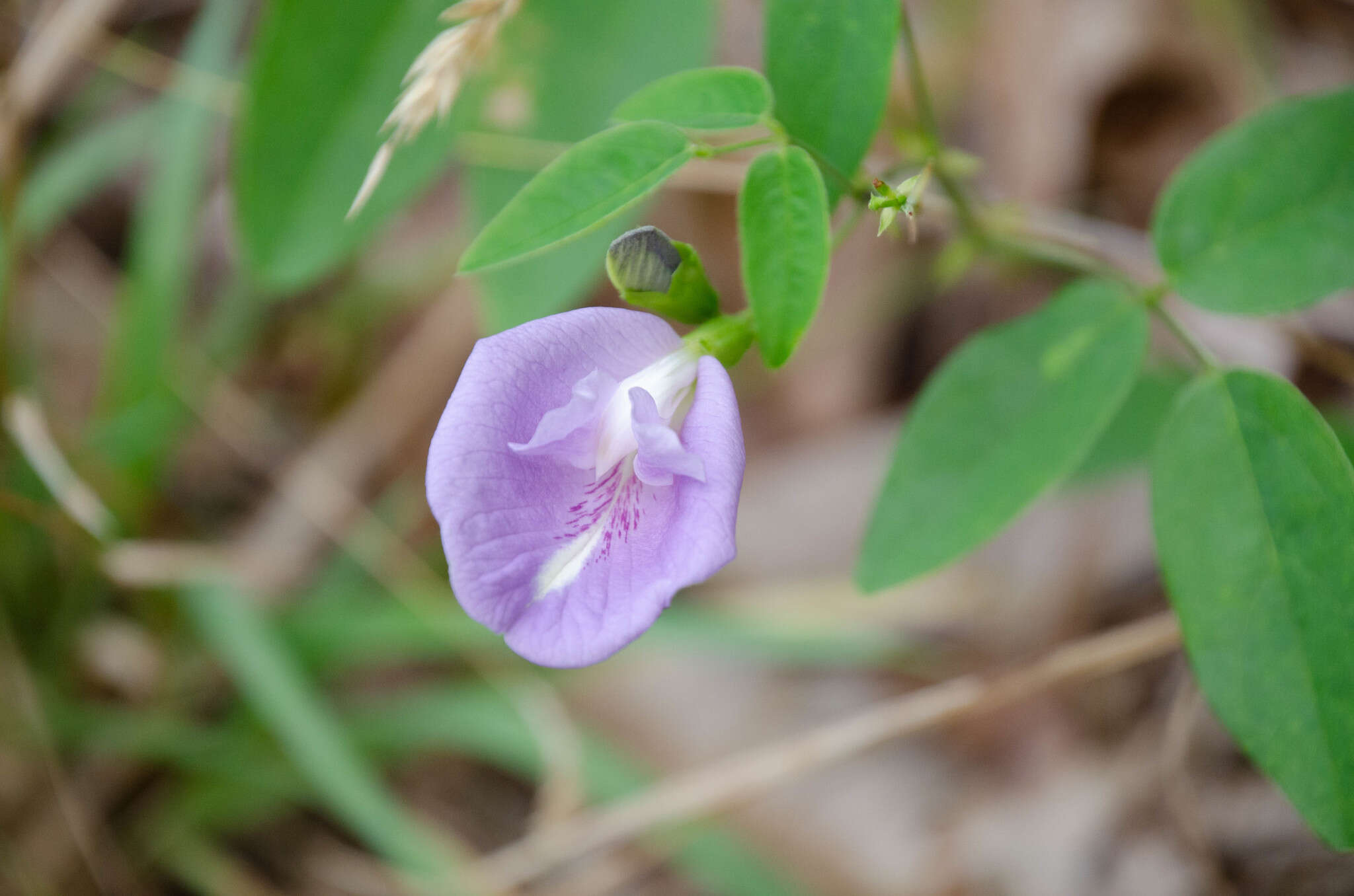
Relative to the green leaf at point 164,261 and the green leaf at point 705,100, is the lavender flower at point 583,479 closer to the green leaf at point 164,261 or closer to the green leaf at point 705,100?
the green leaf at point 705,100

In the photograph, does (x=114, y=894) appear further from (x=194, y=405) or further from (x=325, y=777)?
(x=194, y=405)

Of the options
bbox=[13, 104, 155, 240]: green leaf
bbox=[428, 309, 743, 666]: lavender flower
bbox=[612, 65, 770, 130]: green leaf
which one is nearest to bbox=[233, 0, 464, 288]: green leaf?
bbox=[612, 65, 770, 130]: green leaf

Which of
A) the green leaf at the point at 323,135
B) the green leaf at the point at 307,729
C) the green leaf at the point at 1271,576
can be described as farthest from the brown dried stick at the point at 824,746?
the green leaf at the point at 323,135

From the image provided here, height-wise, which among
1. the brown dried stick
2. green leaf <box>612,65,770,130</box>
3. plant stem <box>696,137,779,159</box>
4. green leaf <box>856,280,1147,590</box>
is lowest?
A: the brown dried stick

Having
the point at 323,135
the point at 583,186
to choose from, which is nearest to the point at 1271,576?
the point at 583,186

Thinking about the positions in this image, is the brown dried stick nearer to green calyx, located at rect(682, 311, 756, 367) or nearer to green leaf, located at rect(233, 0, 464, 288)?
green calyx, located at rect(682, 311, 756, 367)

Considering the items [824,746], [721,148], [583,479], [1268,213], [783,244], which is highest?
[721,148]

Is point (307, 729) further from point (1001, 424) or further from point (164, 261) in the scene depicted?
point (1001, 424)
